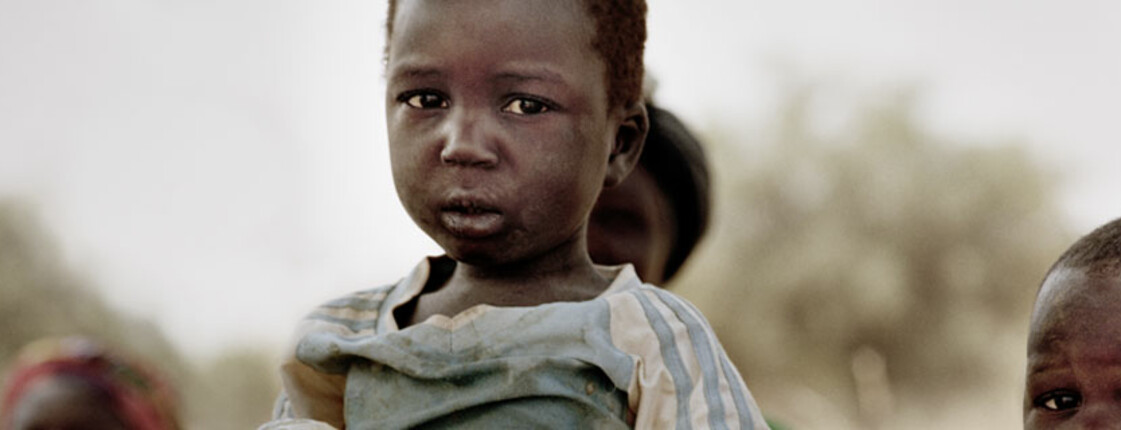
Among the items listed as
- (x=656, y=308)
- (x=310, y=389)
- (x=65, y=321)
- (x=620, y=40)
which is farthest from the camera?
(x=65, y=321)

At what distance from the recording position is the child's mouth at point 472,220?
8.64 feet

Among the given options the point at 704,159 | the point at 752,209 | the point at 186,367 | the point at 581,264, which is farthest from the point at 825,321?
the point at 581,264

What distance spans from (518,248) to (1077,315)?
911 millimetres

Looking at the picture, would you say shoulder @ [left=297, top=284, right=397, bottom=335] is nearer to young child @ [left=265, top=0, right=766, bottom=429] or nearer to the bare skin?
young child @ [left=265, top=0, right=766, bottom=429]

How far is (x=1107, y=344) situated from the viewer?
2.51m

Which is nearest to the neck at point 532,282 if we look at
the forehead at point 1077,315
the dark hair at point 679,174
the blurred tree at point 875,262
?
the forehead at point 1077,315

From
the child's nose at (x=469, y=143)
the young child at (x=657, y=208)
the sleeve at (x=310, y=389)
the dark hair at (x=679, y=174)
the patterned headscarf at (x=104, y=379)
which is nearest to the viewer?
the child's nose at (x=469, y=143)

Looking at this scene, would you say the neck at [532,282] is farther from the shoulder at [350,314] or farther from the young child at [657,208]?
the young child at [657,208]

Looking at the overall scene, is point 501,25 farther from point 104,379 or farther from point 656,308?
point 104,379

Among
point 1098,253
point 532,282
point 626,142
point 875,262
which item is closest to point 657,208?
point 626,142

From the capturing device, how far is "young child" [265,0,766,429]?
2.55 meters

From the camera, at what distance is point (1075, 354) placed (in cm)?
255

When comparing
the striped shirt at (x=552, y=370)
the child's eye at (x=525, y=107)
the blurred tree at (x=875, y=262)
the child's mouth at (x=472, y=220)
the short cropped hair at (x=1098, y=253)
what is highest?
the child's eye at (x=525, y=107)

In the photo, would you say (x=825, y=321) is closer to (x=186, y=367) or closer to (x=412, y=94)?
(x=186, y=367)
